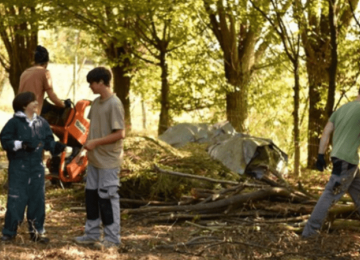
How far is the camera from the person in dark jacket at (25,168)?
22.4ft

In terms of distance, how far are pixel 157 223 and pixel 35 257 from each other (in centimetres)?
254

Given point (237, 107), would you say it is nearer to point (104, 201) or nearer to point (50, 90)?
point (50, 90)

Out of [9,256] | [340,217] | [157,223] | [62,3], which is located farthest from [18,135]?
[62,3]

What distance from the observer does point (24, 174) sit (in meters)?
6.84

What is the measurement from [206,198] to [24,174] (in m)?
2.63

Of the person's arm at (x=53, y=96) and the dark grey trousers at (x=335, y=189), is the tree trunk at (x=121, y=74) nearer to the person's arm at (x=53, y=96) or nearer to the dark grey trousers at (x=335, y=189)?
the person's arm at (x=53, y=96)

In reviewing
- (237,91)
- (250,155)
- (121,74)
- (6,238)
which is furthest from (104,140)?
(121,74)

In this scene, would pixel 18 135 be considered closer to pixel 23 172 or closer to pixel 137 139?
pixel 23 172

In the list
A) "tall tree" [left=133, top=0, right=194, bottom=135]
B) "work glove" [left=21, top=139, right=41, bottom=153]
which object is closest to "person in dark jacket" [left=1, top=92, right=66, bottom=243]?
"work glove" [left=21, top=139, right=41, bottom=153]

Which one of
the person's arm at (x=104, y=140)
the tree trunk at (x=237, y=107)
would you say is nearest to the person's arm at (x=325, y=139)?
the person's arm at (x=104, y=140)

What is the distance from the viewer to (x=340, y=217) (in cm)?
809

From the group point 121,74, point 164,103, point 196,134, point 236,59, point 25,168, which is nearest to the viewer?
point 25,168

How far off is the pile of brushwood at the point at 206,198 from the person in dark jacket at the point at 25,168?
1788 millimetres

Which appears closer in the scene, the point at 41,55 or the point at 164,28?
the point at 41,55
